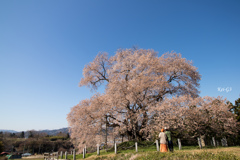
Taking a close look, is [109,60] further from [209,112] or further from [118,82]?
[209,112]

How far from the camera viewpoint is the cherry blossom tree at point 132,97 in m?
18.9

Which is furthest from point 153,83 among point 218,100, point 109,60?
point 109,60

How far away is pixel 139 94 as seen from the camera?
62.9 feet

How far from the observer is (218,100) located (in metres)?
16.5

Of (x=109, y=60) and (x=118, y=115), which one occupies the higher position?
(x=109, y=60)

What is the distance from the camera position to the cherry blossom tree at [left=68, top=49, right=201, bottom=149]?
61.9 feet

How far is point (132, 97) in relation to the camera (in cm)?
1875

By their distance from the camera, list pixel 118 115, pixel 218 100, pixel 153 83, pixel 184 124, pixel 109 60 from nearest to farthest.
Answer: pixel 184 124 → pixel 218 100 → pixel 153 83 → pixel 118 115 → pixel 109 60

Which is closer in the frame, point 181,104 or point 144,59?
point 181,104

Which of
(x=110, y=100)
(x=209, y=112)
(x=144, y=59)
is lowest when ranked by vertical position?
(x=209, y=112)

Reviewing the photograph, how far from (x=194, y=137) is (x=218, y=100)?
16.5 feet

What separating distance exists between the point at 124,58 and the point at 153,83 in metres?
8.52

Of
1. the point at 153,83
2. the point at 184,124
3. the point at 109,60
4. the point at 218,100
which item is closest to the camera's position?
the point at 184,124

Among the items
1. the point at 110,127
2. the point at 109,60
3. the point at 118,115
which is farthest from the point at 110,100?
the point at 109,60
